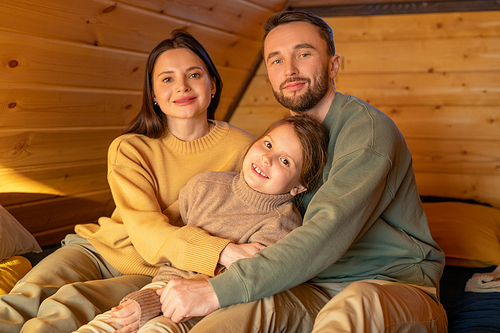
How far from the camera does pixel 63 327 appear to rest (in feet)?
4.22

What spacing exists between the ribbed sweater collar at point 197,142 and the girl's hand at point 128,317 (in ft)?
2.28

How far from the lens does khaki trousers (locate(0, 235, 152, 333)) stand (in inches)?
51.2

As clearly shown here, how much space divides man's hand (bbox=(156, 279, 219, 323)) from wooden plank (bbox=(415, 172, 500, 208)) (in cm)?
215

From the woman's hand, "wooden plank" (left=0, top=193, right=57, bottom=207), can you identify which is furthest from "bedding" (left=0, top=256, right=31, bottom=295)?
the woman's hand

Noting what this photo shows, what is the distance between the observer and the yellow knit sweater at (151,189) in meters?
1.48

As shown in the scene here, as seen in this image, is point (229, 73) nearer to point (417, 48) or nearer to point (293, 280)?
point (417, 48)

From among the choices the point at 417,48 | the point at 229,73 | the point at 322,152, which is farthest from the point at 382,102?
the point at 322,152

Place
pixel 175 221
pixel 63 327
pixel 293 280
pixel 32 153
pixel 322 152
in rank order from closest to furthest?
pixel 293 280
pixel 63 327
pixel 322 152
pixel 175 221
pixel 32 153

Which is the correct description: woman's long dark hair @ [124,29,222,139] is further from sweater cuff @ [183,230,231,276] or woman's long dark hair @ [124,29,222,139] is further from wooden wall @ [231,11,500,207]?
wooden wall @ [231,11,500,207]

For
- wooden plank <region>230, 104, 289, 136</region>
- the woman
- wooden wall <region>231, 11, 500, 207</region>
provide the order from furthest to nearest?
1. wooden plank <region>230, 104, 289, 136</region>
2. wooden wall <region>231, 11, 500, 207</region>
3. the woman

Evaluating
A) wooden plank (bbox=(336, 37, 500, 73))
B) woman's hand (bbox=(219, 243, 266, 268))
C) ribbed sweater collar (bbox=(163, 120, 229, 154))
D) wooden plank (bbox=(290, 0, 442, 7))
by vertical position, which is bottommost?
woman's hand (bbox=(219, 243, 266, 268))

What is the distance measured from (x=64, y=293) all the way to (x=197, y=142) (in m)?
0.71

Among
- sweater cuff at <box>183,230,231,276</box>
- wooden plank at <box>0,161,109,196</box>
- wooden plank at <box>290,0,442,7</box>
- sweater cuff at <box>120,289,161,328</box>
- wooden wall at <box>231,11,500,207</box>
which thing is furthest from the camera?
wooden plank at <box>290,0,442,7</box>

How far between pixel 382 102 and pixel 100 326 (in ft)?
7.35
